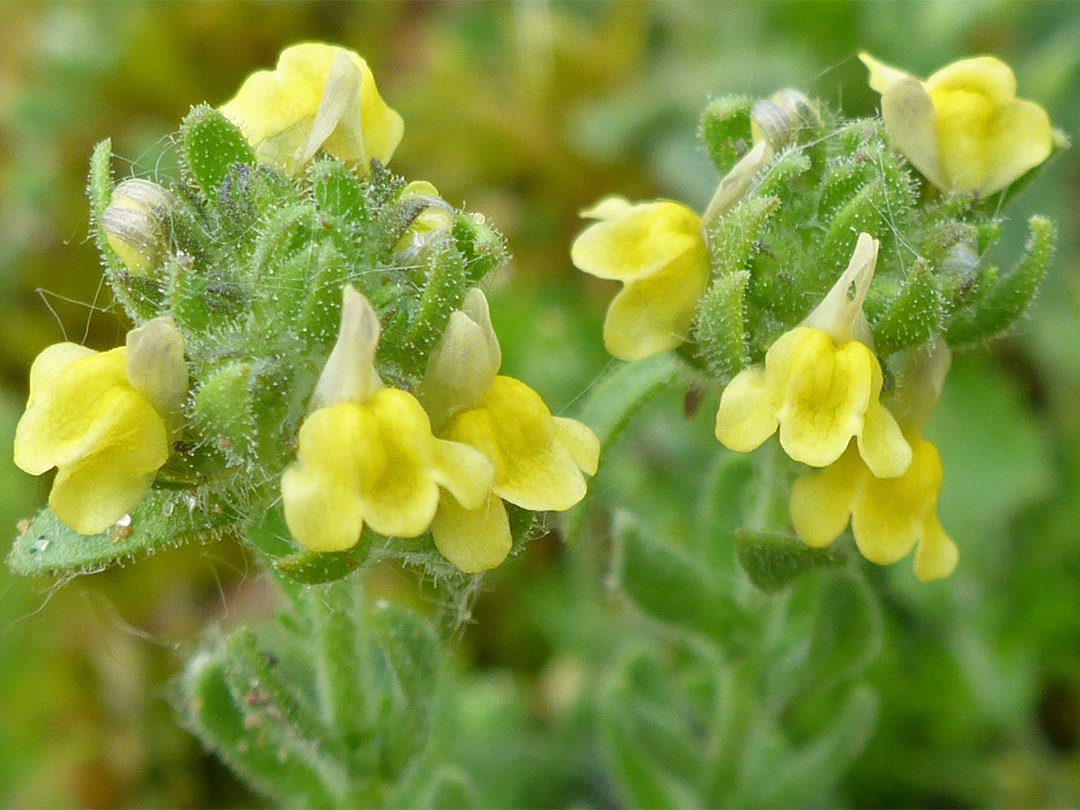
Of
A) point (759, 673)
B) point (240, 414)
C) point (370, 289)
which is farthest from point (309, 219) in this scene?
point (759, 673)

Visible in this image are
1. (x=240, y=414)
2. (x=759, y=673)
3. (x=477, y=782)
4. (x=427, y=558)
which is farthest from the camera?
(x=477, y=782)

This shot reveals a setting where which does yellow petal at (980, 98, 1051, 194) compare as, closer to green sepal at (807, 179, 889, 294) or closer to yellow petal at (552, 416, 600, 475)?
green sepal at (807, 179, 889, 294)

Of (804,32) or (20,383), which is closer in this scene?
(20,383)

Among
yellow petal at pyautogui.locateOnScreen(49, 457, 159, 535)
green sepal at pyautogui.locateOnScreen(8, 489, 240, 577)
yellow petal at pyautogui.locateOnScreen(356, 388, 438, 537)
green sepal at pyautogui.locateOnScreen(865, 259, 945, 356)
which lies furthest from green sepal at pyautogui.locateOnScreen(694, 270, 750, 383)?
yellow petal at pyautogui.locateOnScreen(49, 457, 159, 535)

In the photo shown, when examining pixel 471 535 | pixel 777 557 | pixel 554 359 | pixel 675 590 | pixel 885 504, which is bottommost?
pixel 554 359

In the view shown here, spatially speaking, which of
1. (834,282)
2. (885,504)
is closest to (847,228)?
(834,282)

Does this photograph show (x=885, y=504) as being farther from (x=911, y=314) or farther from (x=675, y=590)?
(x=675, y=590)

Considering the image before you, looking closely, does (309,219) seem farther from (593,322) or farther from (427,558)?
(593,322)
